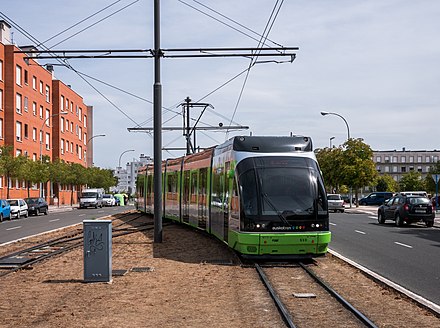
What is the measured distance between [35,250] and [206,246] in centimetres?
481

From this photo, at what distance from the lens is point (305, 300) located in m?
10.3

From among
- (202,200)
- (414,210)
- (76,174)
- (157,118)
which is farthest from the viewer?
(76,174)

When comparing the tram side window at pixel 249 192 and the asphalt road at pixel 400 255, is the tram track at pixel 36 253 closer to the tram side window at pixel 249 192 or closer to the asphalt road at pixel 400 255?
the tram side window at pixel 249 192

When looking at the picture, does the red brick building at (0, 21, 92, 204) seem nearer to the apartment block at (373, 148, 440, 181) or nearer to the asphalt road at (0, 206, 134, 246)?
the asphalt road at (0, 206, 134, 246)

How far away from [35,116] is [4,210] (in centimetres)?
3151

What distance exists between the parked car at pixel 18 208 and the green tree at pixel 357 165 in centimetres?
2805

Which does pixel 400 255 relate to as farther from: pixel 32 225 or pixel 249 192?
pixel 32 225

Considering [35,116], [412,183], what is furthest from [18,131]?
[412,183]

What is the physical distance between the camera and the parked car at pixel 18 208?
149 ft

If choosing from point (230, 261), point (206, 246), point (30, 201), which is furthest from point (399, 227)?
point (30, 201)

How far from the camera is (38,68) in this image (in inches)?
2894

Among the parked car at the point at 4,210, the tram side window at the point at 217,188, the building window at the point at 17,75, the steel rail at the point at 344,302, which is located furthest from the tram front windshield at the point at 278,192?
the building window at the point at 17,75

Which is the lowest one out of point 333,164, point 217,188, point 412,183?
point 217,188

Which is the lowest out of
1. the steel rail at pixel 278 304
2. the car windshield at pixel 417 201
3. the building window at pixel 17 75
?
the steel rail at pixel 278 304
